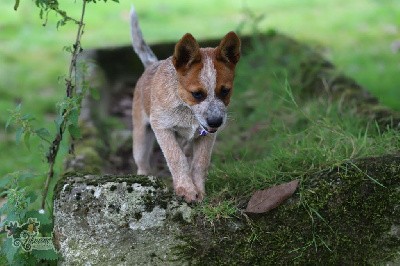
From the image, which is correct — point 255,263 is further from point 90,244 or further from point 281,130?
point 281,130

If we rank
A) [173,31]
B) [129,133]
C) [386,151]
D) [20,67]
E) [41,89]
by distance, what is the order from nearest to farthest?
[386,151] → [129,133] → [41,89] → [20,67] → [173,31]

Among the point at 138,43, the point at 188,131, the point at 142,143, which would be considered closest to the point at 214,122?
the point at 188,131

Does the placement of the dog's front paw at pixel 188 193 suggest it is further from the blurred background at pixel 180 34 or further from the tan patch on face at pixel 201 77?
the blurred background at pixel 180 34

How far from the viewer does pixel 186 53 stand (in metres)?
4.53

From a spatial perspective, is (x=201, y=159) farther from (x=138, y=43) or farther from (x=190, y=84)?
(x=138, y=43)

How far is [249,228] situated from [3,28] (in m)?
10.7

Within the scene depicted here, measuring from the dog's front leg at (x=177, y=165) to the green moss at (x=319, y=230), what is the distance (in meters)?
0.27

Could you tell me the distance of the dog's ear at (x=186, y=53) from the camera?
4.43 m

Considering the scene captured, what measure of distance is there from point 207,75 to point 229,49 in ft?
0.86

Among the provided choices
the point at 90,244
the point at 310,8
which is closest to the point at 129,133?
the point at 90,244

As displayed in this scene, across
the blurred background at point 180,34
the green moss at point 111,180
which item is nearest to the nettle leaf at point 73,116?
the green moss at point 111,180

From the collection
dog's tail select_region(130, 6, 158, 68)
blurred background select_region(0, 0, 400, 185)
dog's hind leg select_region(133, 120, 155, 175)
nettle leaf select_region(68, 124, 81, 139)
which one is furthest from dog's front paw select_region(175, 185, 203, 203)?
blurred background select_region(0, 0, 400, 185)

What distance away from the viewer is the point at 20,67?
1159 cm

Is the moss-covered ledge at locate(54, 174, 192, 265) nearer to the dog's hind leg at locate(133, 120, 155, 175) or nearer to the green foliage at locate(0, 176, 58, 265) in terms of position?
the green foliage at locate(0, 176, 58, 265)
